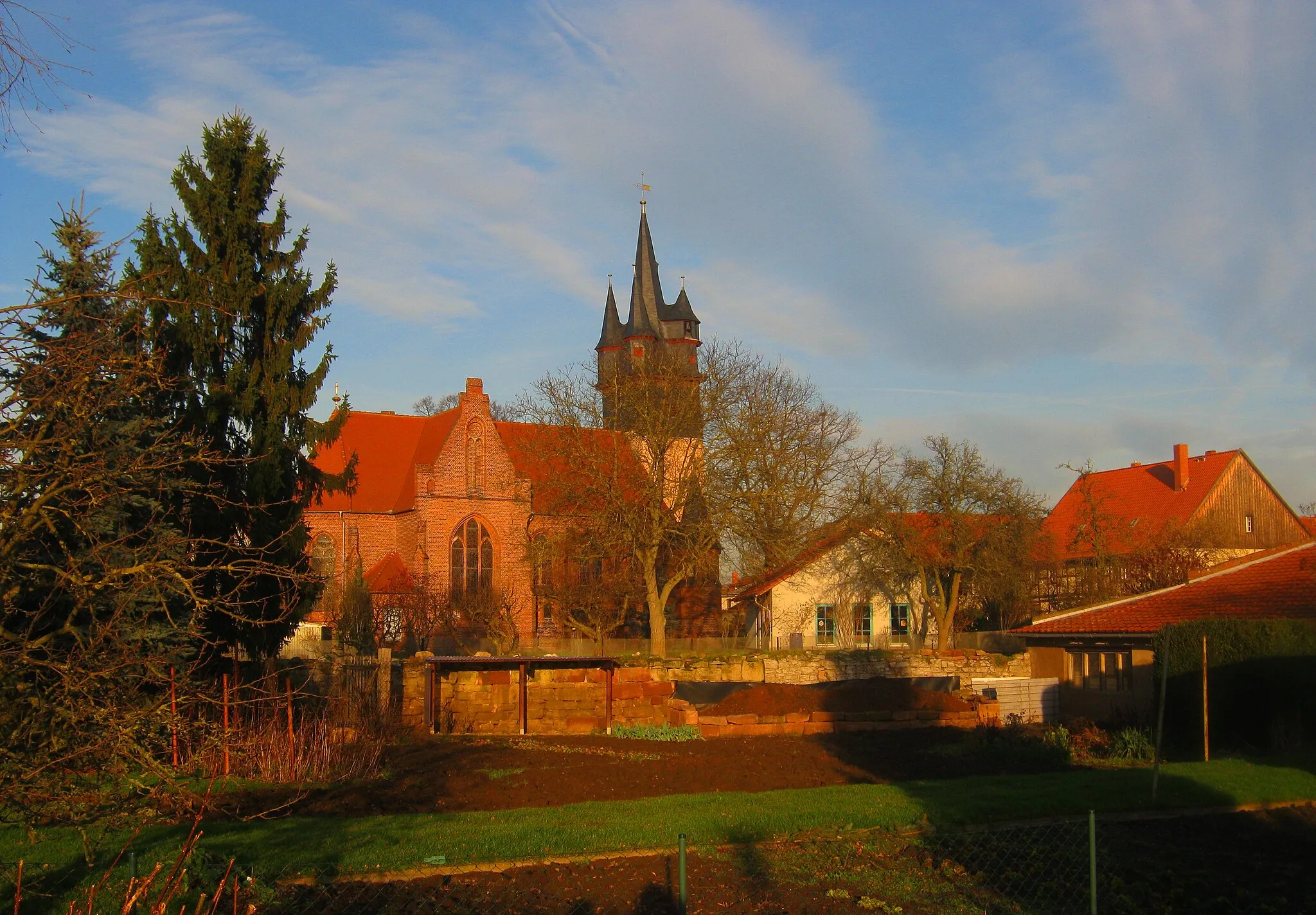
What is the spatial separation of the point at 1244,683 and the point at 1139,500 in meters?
32.9

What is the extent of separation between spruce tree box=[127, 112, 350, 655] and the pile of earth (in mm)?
8931

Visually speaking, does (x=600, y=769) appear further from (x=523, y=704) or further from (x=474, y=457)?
(x=474, y=457)

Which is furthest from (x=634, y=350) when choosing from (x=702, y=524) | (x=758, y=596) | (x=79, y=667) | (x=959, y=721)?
(x=79, y=667)

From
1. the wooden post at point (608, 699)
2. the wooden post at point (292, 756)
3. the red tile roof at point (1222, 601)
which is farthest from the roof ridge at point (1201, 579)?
the wooden post at point (292, 756)

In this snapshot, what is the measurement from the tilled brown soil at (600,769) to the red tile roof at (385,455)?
27379 mm

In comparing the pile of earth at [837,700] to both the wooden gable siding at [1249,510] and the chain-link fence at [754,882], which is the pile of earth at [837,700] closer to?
the chain-link fence at [754,882]

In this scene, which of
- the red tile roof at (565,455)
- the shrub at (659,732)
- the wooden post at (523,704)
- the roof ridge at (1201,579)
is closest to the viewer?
the shrub at (659,732)

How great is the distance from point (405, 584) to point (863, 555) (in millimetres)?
17757

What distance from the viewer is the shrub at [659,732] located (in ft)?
70.1

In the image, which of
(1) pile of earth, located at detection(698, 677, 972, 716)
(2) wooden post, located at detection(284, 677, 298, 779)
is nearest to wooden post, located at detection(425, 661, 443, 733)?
(1) pile of earth, located at detection(698, 677, 972, 716)

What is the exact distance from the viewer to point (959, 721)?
2328cm

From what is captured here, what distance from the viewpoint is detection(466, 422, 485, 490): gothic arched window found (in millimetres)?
46344

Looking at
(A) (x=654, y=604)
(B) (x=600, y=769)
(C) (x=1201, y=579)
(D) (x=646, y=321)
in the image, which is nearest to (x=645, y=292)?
(D) (x=646, y=321)

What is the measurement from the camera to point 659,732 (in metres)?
21.6
